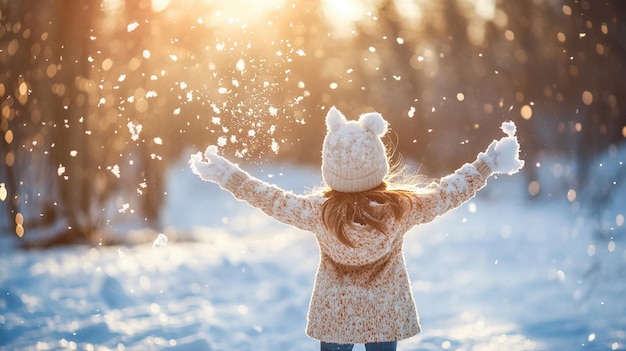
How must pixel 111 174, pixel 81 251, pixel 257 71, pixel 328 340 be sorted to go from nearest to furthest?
pixel 328 340 < pixel 257 71 < pixel 81 251 < pixel 111 174

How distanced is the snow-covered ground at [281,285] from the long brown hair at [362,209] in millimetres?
817

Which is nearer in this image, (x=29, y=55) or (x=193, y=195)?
(x=29, y=55)

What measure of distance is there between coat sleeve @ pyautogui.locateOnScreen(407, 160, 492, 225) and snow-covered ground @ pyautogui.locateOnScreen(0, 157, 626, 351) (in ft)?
2.79

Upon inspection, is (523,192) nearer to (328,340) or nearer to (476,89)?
(476,89)

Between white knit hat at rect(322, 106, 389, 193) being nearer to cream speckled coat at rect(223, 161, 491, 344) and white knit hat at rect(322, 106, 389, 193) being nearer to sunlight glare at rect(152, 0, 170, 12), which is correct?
cream speckled coat at rect(223, 161, 491, 344)

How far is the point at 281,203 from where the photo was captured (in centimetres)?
290

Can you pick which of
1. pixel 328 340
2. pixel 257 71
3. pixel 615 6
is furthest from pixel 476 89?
pixel 328 340

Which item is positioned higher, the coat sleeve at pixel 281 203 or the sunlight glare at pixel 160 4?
the sunlight glare at pixel 160 4

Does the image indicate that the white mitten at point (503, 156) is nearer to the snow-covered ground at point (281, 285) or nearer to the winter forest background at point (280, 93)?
the snow-covered ground at point (281, 285)

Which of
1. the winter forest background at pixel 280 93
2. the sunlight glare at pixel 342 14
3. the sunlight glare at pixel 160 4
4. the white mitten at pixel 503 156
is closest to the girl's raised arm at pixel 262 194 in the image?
the white mitten at pixel 503 156

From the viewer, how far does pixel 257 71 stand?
580 centimetres

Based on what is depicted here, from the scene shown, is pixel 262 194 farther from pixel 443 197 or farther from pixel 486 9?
pixel 486 9

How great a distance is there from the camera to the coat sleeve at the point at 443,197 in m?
2.89

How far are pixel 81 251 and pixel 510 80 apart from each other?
14.6 ft
